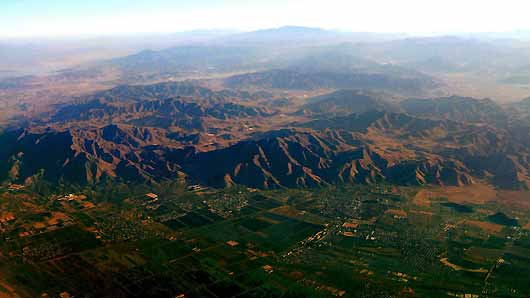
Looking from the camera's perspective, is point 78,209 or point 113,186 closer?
point 78,209

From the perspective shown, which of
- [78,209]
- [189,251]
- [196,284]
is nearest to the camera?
[196,284]

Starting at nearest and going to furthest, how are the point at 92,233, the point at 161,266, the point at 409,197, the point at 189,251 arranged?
the point at 161,266
the point at 189,251
the point at 92,233
the point at 409,197

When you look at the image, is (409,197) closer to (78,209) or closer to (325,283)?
(325,283)

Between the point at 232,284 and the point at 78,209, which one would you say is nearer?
the point at 232,284

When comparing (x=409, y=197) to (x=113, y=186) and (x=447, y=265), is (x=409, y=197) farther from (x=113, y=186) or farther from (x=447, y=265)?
(x=113, y=186)

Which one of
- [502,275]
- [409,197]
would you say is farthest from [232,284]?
[409,197]

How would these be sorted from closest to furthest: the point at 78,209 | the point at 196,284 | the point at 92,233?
the point at 196,284 < the point at 92,233 < the point at 78,209

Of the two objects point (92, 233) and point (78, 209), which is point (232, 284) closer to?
point (92, 233)

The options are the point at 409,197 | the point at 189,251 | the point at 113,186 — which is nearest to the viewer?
the point at 189,251

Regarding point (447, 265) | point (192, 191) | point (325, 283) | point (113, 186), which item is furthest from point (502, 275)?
point (113, 186)
